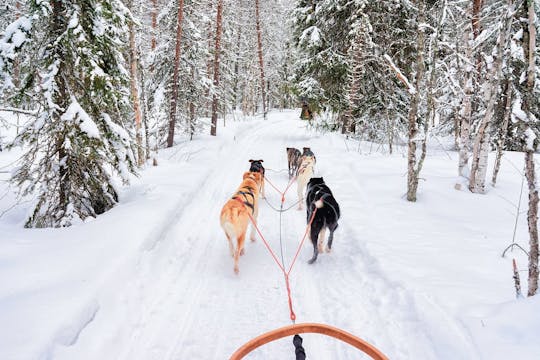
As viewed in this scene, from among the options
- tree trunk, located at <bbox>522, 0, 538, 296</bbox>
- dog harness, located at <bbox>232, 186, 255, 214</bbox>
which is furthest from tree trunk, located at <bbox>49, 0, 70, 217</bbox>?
tree trunk, located at <bbox>522, 0, 538, 296</bbox>

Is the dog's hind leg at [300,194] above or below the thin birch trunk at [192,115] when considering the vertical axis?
below

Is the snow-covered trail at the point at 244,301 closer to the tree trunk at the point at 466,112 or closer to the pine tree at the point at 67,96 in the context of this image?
the pine tree at the point at 67,96

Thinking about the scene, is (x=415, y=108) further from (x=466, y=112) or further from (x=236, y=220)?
(x=236, y=220)

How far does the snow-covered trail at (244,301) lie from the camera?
338cm

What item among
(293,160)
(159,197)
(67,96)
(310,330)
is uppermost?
(67,96)

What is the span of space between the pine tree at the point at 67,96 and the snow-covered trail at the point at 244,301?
6.88 feet

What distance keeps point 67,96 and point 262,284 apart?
5557 mm

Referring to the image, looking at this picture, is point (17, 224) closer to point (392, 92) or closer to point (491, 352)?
point (491, 352)

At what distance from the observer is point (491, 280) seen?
13.6 feet

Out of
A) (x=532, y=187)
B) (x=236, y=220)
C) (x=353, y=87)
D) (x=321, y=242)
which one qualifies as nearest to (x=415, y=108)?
(x=321, y=242)

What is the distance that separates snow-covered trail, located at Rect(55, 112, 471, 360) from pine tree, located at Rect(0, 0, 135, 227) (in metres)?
2.10

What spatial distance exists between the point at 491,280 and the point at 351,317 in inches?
78.1

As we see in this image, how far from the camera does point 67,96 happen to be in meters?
6.43

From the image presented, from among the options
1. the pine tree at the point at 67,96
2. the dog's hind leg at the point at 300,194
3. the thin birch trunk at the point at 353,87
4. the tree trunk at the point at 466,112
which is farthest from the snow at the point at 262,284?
the thin birch trunk at the point at 353,87
